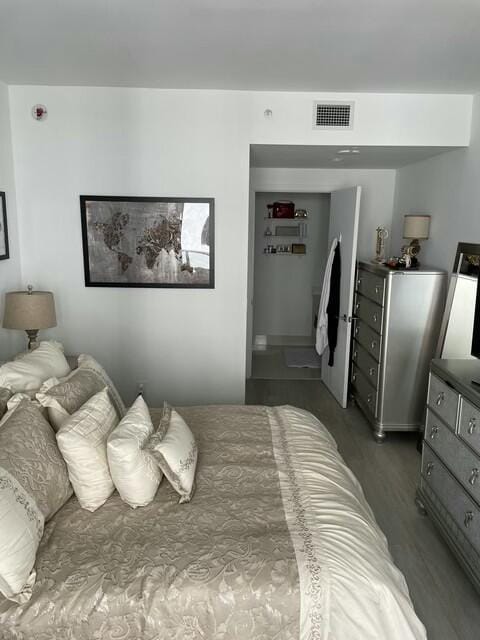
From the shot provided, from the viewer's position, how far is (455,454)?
247 centimetres

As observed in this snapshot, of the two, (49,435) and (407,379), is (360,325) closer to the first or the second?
(407,379)

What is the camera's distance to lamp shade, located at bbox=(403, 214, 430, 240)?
4039 millimetres

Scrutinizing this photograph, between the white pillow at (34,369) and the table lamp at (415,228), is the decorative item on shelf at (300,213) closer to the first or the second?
the table lamp at (415,228)

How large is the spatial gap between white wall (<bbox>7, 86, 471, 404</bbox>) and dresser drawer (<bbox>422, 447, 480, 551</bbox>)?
5.42ft

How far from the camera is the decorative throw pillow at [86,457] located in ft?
6.10

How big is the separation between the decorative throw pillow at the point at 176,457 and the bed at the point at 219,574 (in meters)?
0.06

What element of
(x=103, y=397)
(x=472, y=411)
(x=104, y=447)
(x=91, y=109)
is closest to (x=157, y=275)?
(x=91, y=109)

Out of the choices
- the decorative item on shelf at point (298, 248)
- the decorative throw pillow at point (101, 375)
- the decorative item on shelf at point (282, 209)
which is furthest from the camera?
the decorative item on shelf at point (298, 248)

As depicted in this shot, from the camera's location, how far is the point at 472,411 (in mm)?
2309

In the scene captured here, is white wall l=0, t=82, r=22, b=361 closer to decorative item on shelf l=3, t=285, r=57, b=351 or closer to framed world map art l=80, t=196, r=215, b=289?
decorative item on shelf l=3, t=285, r=57, b=351

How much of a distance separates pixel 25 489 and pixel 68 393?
1.80ft

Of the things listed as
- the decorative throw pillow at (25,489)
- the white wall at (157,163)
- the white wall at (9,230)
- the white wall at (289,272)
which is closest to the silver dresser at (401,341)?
the white wall at (157,163)

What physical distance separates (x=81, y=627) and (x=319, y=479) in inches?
40.8

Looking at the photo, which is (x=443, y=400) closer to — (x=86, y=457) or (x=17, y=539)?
(x=86, y=457)
